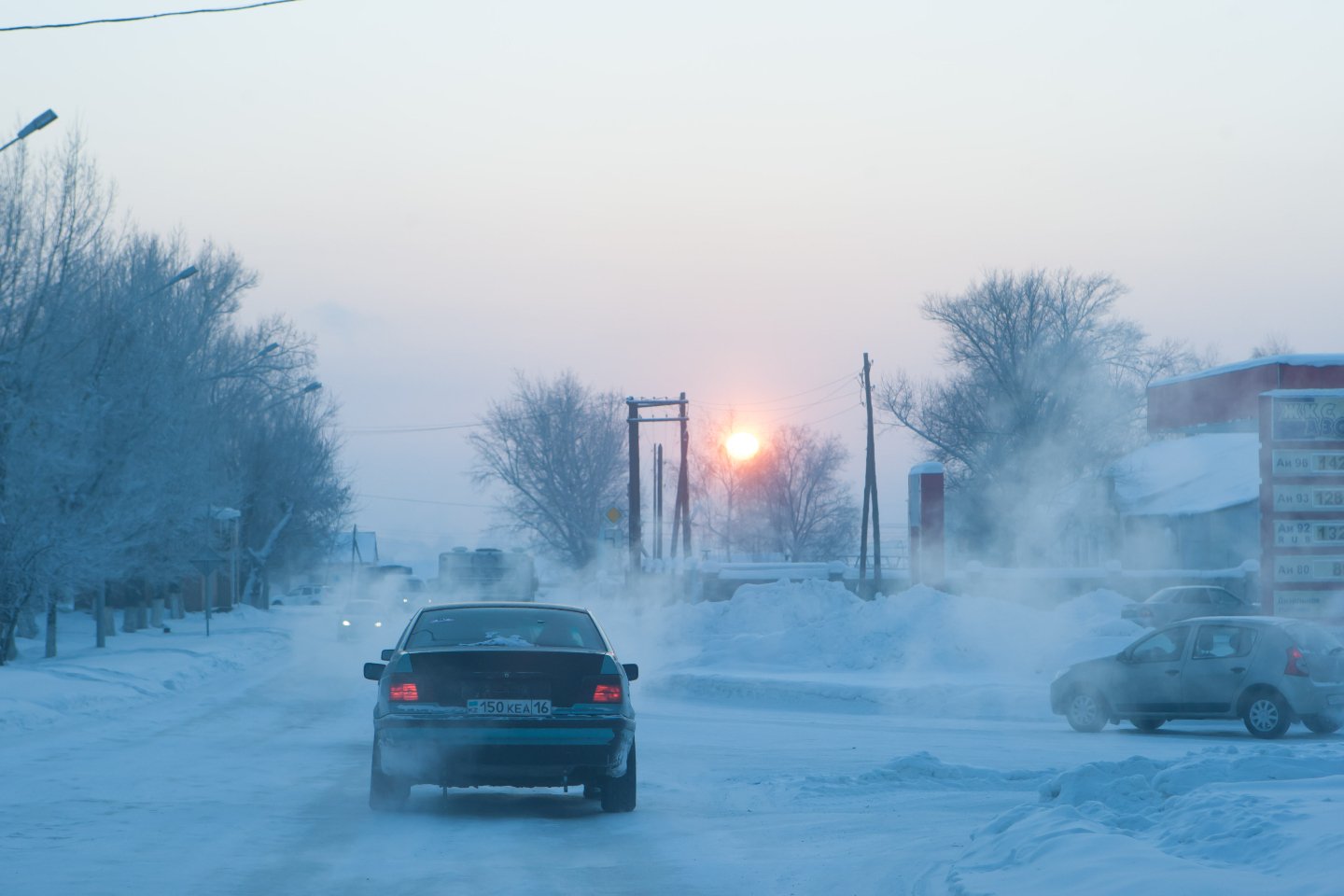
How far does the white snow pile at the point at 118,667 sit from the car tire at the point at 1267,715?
1444 cm

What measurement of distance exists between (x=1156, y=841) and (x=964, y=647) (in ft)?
65.6

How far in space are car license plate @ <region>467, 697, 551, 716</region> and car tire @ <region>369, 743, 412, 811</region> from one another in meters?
0.82

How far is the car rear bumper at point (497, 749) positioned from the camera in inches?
402

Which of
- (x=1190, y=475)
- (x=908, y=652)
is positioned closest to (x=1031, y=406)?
(x=1190, y=475)

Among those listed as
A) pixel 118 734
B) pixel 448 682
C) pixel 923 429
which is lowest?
pixel 118 734

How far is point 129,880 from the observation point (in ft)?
26.0

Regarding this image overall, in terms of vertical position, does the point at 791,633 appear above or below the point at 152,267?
below

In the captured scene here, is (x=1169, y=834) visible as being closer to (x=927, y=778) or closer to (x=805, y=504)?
(x=927, y=778)

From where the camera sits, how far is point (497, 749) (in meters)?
10.2

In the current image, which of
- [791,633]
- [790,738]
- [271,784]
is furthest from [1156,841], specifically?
[791,633]

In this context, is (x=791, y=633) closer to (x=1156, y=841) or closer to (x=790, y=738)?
(x=790, y=738)

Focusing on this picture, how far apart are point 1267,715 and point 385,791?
1117 centimetres

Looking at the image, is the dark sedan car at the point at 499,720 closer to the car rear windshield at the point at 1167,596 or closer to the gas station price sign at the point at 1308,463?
the gas station price sign at the point at 1308,463

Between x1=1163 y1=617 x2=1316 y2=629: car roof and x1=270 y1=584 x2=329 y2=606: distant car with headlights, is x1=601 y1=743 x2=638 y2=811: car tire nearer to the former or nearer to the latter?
x1=1163 y1=617 x2=1316 y2=629: car roof
